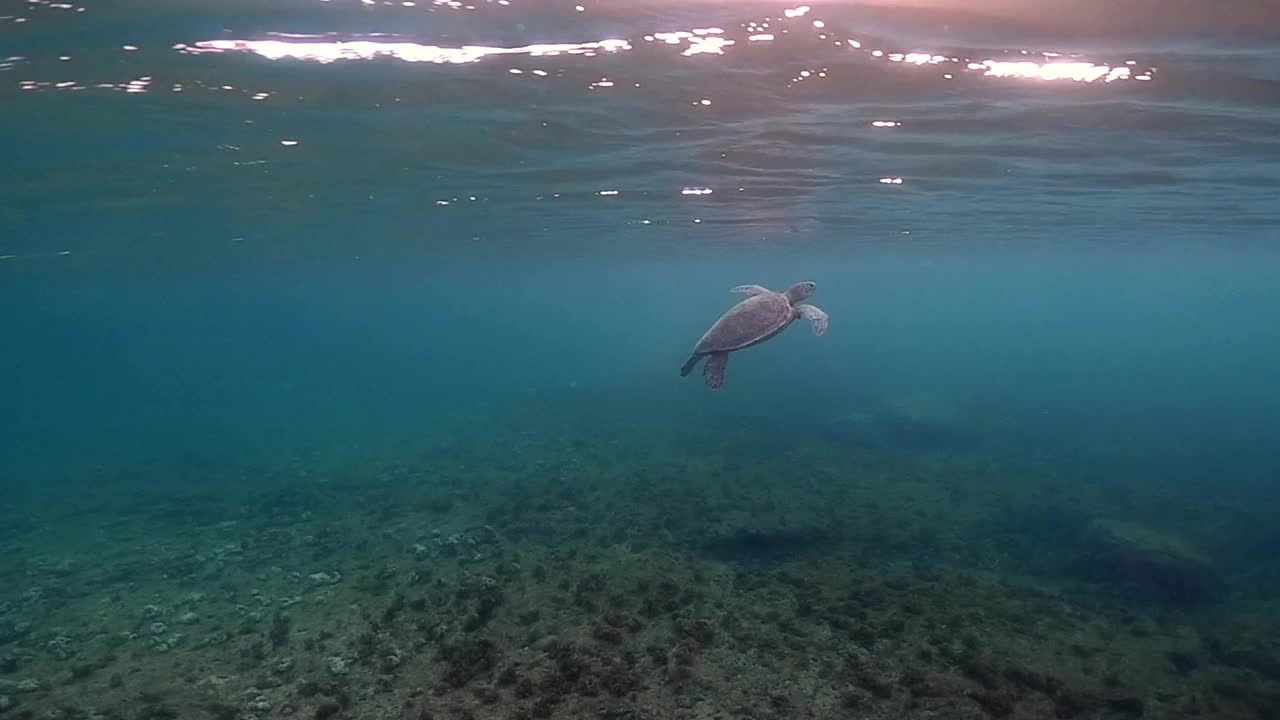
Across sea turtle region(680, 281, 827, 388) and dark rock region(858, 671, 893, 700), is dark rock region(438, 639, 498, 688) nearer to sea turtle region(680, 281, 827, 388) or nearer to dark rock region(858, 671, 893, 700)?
dark rock region(858, 671, 893, 700)

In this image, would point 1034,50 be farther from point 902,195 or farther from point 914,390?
point 914,390

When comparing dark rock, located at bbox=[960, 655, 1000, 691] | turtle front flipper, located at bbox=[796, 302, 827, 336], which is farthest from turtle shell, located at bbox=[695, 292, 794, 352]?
dark rock, located at bbox=[960, 655, 1000, 691]

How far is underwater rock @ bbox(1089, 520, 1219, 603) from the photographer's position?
11.5 m

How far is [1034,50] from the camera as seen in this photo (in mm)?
11039

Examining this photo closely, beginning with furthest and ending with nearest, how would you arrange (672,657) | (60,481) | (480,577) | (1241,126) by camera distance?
(60,481) → (1241,126) → (480,577) → (672,657)

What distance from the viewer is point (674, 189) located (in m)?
23.9

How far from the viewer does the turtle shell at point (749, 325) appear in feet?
40.6

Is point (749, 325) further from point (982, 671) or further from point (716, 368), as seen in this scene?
point (982, 671)

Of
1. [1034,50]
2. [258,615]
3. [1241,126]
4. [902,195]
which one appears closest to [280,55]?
[258,615]

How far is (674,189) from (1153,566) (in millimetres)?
17104

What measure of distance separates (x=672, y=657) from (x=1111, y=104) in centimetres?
1327

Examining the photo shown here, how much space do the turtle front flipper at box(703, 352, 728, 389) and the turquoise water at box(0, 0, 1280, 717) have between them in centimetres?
387

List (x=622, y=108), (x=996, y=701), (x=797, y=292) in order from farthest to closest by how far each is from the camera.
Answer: (x=622, y=108) < (x=797, y=292) < (x=996, y=701)

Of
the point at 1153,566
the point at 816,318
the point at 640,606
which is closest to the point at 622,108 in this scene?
the point at 816,318
